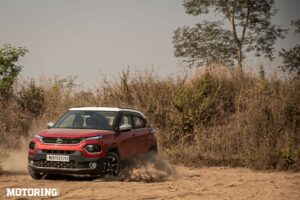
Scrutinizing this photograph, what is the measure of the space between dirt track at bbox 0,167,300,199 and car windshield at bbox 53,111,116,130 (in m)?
1.30

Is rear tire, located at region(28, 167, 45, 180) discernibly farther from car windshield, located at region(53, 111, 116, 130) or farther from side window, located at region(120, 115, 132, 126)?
side window, located at region(120, 115, 132, 126)

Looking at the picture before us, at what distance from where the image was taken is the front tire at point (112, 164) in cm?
1275

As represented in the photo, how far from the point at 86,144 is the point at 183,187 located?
234cm

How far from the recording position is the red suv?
12.4m

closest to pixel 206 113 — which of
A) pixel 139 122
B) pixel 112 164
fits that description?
pixel 139 122

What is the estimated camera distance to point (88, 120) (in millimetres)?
13633

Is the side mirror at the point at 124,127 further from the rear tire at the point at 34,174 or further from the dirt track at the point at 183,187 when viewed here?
the rear tire at the point at 34,174

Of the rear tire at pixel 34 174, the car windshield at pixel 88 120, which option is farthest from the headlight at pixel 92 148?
the rear tire at pixel 34 174

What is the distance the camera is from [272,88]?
74.1 ft

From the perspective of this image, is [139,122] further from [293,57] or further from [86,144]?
[293,57]

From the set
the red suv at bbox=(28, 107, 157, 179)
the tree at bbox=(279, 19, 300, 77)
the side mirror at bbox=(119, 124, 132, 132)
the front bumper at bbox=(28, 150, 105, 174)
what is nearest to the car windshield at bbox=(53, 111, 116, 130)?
the red suv at bbox=(28, 107, 157, 179)

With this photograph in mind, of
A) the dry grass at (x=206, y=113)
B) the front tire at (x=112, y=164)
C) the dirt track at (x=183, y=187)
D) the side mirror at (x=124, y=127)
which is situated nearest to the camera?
the dirt track at (x=183, y=187)

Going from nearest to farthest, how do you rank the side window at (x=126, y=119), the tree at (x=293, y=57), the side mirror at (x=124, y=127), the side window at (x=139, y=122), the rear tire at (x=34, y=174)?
the rear tire at (x=34, y=174) < the side mirror at (x=124, y=127) < the side window at (x=126, y=119) < the side window at (x=139, y=122) < the tree at (x=293, y=57)

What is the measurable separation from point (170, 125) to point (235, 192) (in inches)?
428
